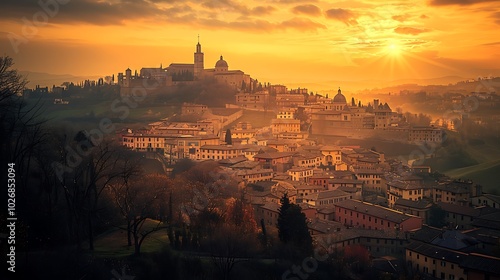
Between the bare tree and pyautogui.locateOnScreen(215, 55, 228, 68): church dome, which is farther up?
pyautogui.locateOnScreen(215, 55, 228, 68): church dome

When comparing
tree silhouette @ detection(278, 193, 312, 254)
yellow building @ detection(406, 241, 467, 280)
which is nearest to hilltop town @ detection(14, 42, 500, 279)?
yellow building @ detection(406, 241, 467, 280)

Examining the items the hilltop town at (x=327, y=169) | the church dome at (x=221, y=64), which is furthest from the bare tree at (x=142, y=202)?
the church dome at (x=221, y=64)

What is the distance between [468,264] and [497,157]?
22085mm

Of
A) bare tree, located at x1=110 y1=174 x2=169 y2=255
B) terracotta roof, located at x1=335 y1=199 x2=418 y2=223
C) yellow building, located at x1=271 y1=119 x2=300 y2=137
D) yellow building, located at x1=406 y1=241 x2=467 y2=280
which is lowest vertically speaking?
yellow building, located at x1=406 y1=241 x2=467 y2=280

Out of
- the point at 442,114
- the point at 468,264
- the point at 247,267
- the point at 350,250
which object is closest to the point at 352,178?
the point at 350,250

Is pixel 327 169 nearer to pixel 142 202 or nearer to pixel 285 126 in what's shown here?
pixel 285 126

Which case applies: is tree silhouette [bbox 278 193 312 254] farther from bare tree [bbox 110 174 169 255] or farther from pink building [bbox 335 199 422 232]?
pink building [bbox 335 199 422 232]

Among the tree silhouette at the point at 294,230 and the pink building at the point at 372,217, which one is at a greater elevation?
the tree silhouette at the point at 294,230

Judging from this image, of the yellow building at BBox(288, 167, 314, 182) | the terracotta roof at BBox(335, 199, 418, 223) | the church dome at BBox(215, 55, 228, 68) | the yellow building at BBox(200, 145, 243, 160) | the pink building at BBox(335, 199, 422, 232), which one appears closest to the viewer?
the pink building at BBox(335, 199, 422, 232)

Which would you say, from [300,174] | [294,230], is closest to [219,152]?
[300,174]

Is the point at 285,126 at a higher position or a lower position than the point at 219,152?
higher

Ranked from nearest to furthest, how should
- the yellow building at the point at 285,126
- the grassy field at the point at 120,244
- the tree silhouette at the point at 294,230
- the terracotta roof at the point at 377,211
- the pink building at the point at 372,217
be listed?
the grassy field at the point at 120,244 → the tree silhouette at the point at 294,230 → the pink building at the point at 372,217 → the terracotta roof at the point at 377,211 → the yellow building at the point at 285,126

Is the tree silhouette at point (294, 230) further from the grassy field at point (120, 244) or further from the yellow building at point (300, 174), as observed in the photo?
the yellow building at point (300, 174)

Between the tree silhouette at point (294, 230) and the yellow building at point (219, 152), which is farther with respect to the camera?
the yellow building at point (219, 152)
